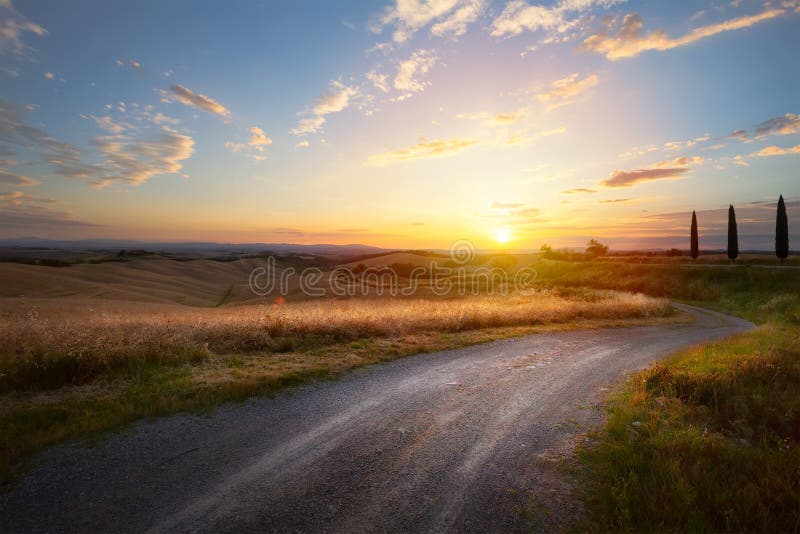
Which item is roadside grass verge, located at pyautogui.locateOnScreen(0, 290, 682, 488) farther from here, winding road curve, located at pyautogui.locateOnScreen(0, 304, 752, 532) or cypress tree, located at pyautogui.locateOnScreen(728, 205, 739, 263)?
cypress tree, located at pyautogui.locateOnScreen(728, 205, 739, 263)

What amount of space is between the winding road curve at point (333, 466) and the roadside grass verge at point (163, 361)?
0.61 meters

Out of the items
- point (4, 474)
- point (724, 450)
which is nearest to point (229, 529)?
point (4, 474)

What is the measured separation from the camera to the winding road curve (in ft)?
14.2

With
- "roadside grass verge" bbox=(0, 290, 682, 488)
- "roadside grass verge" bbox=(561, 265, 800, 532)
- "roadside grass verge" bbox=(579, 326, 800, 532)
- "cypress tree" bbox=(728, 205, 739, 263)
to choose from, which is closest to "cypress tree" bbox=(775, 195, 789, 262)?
"cypress tree" bbox=(728, 205, 739, 263)

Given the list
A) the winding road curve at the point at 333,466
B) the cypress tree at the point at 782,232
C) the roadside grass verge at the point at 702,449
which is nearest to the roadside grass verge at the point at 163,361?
the winding road curve at the point at 333,466

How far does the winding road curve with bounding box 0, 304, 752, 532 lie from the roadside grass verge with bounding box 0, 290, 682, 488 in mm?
612

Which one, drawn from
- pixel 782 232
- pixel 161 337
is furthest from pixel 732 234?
pixel 161 337

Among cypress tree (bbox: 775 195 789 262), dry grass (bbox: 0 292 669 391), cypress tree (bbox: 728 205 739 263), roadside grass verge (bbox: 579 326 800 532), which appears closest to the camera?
roadside grass verge (bbox: 579 326 800 532)

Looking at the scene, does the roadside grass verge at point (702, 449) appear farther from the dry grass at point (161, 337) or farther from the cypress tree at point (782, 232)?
the cypress tree at point (782, 232)

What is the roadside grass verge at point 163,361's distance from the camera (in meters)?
6.84

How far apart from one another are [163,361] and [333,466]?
711cm

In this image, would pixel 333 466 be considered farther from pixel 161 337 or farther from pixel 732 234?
pixel 732 234

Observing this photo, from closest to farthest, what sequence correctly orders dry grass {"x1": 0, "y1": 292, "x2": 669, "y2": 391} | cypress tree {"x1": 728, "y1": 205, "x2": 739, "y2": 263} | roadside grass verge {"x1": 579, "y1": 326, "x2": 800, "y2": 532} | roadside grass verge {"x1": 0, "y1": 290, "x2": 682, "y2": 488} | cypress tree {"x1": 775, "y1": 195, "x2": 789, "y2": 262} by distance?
roadside grass verge {"x1": 579, "y1": 326, "x2": 800, "y2": 532}, roadside grass verge {"x1": 0, "y1": 290, "x2": 682, "y2": 488}, dry grass {"x1": 0, "y1": 292, "x2": 669, "y2": 391}, cypress tree {"x1": 775, "y1": 195, "x2": 789, "y2": 262}, cypress tree {"x1": 728, "y1": 205, "x2": 739, "y2": 263}

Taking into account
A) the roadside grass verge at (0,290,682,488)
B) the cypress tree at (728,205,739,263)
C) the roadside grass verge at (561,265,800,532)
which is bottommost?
the roadside grass verge at (561,265,800,532)
